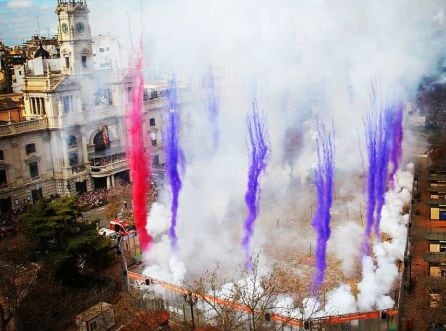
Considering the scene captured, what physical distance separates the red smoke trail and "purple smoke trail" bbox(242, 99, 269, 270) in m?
6.66

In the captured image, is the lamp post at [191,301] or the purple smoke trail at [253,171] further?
the purple smoke trail at [253,171]

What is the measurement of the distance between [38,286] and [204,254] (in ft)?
37.2

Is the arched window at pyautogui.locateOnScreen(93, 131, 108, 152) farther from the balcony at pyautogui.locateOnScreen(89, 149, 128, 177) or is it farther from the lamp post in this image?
the lamp post

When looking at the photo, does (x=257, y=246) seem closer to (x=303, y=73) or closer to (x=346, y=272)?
(x=346, y=272)

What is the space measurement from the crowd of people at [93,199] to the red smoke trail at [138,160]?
3.46 m

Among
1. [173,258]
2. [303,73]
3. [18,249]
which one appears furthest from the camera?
[303,73]

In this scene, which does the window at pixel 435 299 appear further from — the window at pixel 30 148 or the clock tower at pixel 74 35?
the clock tower at pixel 74 35

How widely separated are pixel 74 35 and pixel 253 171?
87.4 feet

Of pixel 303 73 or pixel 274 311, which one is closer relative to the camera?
pixel 274 311

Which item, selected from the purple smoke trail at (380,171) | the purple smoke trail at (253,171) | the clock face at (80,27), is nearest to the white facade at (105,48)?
the clock face at (80,27)

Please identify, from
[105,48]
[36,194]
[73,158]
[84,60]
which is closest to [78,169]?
[73,158]

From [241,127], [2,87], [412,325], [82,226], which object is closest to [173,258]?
[82,226]

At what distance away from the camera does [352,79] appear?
52.8 meters

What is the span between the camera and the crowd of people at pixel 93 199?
47638 millimetres
